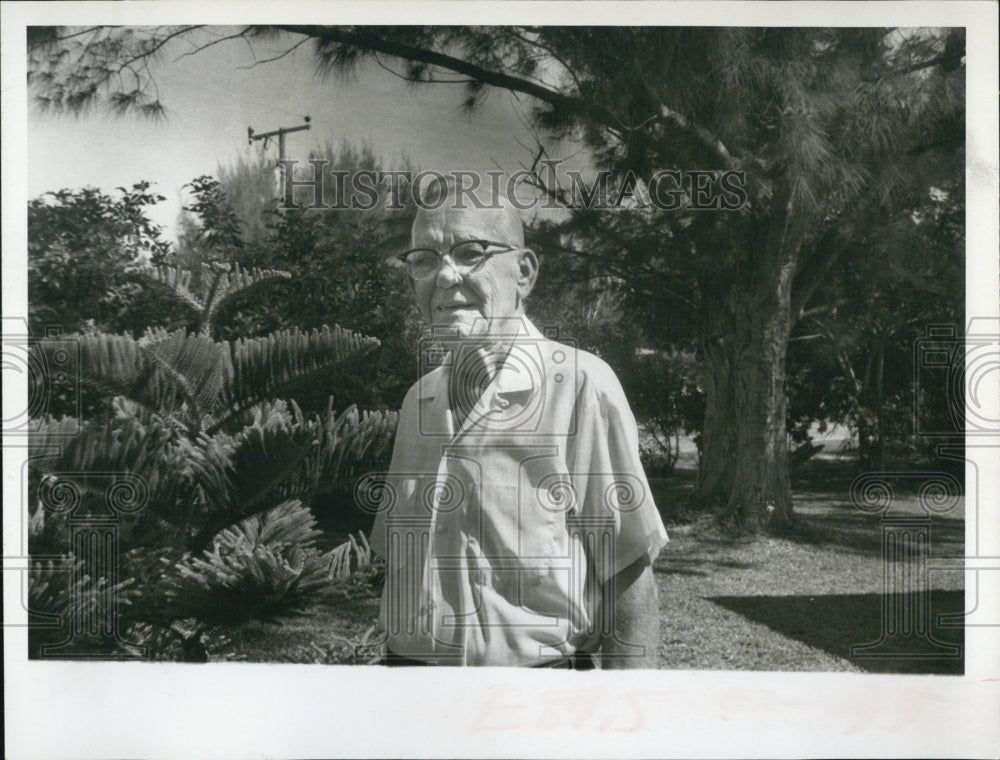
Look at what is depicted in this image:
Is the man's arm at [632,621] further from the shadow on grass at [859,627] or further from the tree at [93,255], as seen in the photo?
the tree at [93,255]

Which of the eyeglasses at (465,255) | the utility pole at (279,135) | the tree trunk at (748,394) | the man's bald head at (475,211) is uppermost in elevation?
the utility pole at (279,135)

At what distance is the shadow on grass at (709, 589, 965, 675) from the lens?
4.12 meters

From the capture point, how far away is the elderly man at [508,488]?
402 cm

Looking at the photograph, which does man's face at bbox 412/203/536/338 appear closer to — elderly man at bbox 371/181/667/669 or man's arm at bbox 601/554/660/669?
elderly man at bbox 371/181/667/669

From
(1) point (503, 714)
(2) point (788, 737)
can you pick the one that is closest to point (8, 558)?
(1) point (503, 714)

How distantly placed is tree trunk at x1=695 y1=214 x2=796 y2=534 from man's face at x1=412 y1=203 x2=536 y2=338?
0.81 metres

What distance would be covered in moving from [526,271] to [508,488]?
90 cm

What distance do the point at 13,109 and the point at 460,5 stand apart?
197cm

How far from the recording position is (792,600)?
4125 millimetres

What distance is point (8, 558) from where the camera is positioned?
4.27 metres

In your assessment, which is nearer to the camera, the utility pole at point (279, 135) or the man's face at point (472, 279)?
the man's face at point (472, 279)

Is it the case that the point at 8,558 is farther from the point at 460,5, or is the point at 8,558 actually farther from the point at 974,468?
the point at 974,468

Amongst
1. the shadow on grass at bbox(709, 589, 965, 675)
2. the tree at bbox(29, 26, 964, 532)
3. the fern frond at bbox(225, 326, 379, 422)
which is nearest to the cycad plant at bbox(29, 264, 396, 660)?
the fern frond at bbox(225, 326, 379, 422)

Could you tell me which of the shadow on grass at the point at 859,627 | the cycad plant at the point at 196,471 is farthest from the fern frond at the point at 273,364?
the shadow on grass at the point at 859,627
